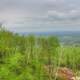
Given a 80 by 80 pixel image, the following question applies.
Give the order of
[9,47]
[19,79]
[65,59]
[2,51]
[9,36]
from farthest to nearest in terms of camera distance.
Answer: [65,59], [9,36], [9,47], [2,51], [19,79]

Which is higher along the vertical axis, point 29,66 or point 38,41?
point 38,41

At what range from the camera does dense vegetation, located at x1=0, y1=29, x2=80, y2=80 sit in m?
30.0

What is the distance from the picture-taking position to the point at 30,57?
44.3m

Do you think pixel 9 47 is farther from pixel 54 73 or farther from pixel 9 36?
pixel 54 73

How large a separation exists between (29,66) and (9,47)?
669cm

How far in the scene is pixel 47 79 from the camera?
41.2 meters

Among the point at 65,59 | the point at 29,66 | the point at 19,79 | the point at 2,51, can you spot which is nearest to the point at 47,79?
the point at 29,66

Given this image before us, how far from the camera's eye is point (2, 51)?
1399 inches

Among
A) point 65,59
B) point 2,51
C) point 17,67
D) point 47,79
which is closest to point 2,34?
point 2,51

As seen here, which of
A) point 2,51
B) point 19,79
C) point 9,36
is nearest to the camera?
point 19,79

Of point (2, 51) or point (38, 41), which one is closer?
point (2, 51)

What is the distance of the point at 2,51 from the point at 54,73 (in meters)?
17.5

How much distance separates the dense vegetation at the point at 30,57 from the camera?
30.0 meters

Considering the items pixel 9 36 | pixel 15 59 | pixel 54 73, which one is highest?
pixel 9 36
